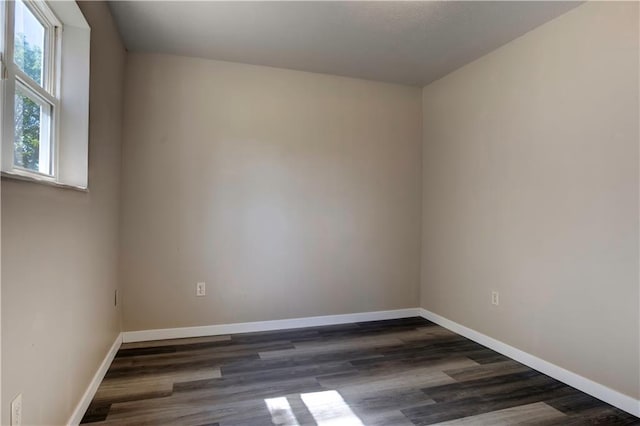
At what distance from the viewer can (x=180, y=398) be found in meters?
2.08

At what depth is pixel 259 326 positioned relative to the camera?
10.7ft

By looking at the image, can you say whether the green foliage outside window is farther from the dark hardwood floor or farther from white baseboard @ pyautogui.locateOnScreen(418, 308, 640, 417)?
white baseboard @ pyautogui.locateOnScreen(418, 308, 640, 417)

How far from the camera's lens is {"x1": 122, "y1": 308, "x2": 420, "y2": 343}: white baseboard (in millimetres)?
2998

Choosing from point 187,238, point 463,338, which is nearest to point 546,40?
point 463,338

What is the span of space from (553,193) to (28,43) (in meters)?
3.02

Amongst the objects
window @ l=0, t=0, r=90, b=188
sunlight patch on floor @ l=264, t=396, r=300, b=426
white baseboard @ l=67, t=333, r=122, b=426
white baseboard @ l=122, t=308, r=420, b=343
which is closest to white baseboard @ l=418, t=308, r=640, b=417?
white baseboard @ l=122, t=308, r=420, b=343

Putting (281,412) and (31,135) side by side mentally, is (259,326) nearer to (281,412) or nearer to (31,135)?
(281,412)

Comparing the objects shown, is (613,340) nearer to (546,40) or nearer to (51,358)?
(546,40)

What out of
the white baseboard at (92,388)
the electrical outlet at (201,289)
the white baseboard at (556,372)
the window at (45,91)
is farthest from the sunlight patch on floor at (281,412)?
the white baseboard at (556,372)

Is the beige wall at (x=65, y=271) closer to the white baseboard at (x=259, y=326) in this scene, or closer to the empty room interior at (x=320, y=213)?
the empty room interior at (x=320, y=213)

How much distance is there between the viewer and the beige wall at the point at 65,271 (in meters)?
1.20

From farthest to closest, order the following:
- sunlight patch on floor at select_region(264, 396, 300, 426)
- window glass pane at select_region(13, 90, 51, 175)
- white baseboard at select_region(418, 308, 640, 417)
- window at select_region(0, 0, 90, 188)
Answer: white baseboard at select_region(418, 308, 640, 417) → sunlight patch on floor at select_region(264, 396, 300, 426) → window glass pane at select_region(13, 90, 51, 175) → window at select_region(0, 0, 90, 188)

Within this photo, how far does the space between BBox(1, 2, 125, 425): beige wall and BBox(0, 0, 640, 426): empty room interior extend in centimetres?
1

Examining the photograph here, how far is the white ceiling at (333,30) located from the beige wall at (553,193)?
0.30 m
